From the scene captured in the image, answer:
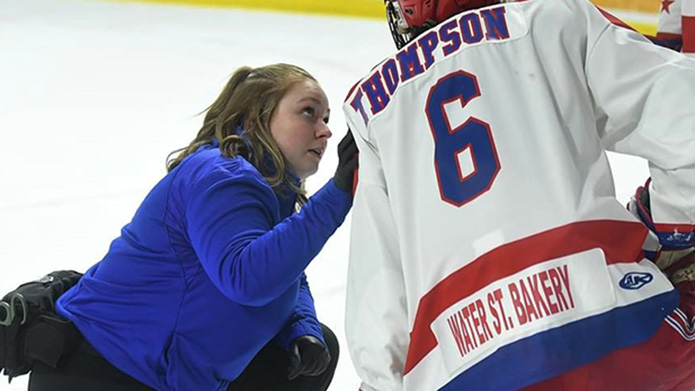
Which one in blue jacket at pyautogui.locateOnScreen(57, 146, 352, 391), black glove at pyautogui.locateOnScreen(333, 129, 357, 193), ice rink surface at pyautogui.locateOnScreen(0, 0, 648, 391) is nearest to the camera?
black glove at pyautogui.locateOnScreen(333, 129, 357, 193)

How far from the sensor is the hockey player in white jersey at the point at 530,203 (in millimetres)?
1139

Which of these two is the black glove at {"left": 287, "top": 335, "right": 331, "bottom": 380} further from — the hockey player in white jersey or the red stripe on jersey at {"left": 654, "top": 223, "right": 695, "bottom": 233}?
the red stripe on jersey at {"left": 654, "top": 223, "right": 695, "bottom": 233}

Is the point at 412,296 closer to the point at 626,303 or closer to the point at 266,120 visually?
the point at 626,303

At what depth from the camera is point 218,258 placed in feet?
5.02

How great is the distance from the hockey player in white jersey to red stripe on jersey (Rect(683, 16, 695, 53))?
56cm

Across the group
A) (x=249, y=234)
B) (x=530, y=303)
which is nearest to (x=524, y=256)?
(x=530, y=303)

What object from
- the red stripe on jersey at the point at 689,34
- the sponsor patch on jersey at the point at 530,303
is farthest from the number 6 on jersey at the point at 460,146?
the red stripe on jersey at the point at 689,34

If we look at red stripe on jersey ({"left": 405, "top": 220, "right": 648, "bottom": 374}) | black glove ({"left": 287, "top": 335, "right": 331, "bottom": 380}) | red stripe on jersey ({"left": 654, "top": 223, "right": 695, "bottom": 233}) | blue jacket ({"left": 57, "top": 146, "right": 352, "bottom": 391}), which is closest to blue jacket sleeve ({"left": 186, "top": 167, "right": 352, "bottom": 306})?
blue jacket ({"left": 57, "top": 146, "right": 352, "bottom": 391})

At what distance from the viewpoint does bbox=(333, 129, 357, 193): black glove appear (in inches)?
56.4

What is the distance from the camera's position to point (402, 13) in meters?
1.30

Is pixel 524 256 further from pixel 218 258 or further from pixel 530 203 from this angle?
pixel 218 258

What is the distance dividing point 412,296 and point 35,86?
3.68m

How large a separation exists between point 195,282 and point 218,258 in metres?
0.16

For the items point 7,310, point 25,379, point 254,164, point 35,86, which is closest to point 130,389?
point 7,310
